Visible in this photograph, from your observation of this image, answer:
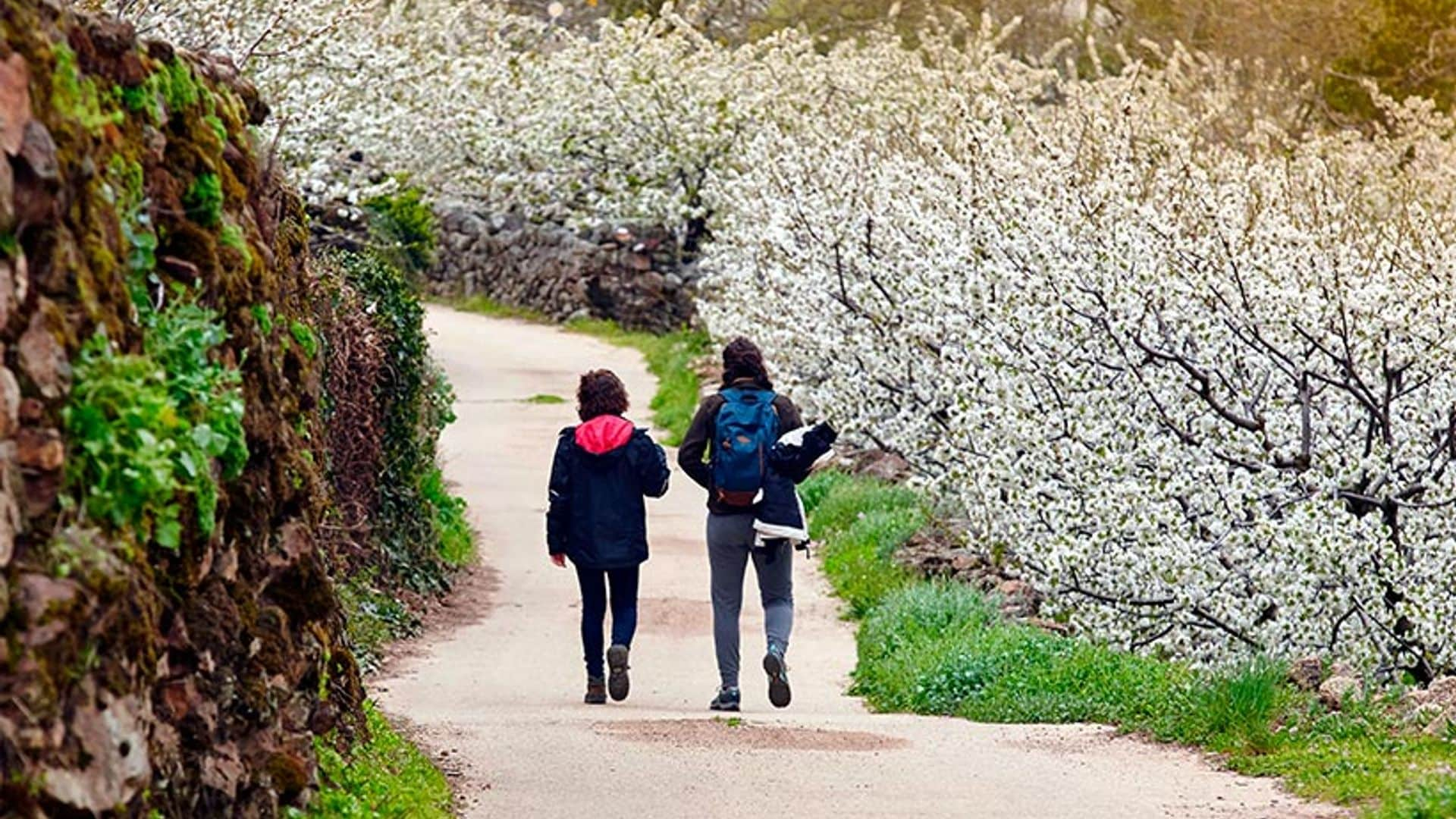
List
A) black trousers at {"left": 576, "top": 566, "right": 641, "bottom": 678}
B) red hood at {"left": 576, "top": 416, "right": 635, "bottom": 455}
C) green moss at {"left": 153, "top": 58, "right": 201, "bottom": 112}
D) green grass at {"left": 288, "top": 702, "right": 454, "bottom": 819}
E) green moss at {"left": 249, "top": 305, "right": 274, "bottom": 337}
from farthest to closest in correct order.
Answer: black trousers at {"left": 576, "top": 566, "right": 641, "bottom": 678} < red hood at {"left": 576, "top": 416, "right": 635, "bottom": 455} < green grass at {"left": 288, "top": 702, "right": 454, "bottom": 819} < green moss at {"left": 249, "top": 305, "right": 274, "bottom": 337} < green moss at {"left": 153, "top": 58, "right": 201, "bottom": 112}

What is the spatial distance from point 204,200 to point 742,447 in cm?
474

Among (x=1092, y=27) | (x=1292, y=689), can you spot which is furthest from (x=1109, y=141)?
(x=1092, y=27)

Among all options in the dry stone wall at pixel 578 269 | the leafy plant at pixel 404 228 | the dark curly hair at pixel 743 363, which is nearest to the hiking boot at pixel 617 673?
the dark curly hair at pixel 743 363

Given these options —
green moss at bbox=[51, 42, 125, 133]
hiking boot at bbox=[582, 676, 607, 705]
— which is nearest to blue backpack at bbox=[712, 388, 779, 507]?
hiking boot at bbox=[582, 676, 607, 705]

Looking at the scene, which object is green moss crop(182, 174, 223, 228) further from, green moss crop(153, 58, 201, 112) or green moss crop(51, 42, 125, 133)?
green moss crop(51, 42, 125, 133)

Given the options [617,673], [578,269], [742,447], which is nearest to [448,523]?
[617,673]

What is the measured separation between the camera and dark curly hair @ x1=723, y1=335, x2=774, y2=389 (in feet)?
34.9

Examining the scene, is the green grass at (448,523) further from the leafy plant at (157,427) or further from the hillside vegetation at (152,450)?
the leafy plant at (157,427)

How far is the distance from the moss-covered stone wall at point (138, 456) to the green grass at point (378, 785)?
0.19 metres

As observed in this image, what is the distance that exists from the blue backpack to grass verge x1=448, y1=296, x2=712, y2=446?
34.0 ft

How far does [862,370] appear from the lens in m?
18.5

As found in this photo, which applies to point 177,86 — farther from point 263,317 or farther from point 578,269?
point 578,269

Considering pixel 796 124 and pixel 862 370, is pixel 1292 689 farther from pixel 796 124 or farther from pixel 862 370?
pixel 796 124

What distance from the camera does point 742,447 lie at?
10578 millimetres
